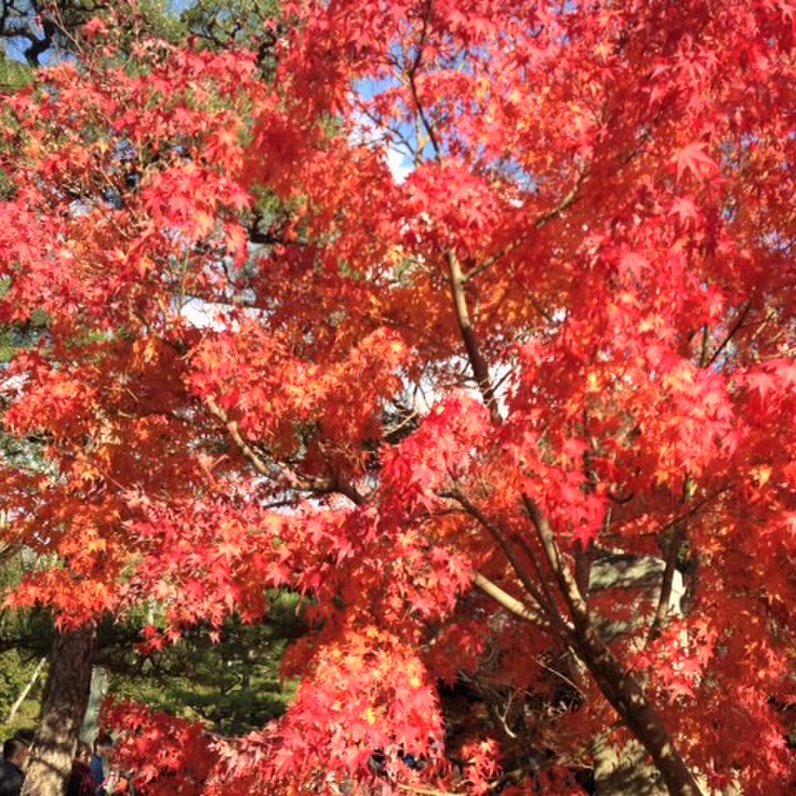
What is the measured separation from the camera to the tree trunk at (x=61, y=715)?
10.3 metres

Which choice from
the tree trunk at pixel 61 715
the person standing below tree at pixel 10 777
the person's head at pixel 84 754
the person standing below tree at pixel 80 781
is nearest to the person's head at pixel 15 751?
the person standing below tree at pixel 10 777

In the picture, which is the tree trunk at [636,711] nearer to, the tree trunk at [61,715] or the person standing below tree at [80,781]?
the person standing below tree at [80,781]

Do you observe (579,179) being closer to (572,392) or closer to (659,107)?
(659,107)

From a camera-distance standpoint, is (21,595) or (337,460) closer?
(337,460)

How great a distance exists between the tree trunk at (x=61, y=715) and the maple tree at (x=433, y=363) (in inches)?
157

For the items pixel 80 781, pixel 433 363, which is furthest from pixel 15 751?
pixel 433 363

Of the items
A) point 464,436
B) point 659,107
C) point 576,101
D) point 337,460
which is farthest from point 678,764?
point 576,101

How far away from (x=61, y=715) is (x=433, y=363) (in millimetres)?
7720

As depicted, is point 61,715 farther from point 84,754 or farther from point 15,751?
point 15,751

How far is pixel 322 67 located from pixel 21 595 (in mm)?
5057

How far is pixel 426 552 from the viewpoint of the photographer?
5.00 metres

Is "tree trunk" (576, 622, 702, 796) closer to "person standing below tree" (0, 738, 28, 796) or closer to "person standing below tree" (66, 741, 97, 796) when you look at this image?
"person standing below tree" (0, 738, 28, 796)

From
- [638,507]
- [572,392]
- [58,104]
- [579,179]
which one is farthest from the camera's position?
[58,104]

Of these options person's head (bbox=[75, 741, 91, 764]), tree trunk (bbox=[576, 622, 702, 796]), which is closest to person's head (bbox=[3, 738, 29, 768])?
person's head (bbox=[75, 741, 91, 764])
